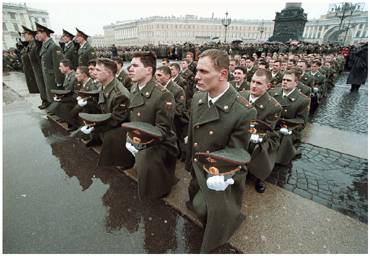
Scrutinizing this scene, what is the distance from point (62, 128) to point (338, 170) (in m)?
6.85

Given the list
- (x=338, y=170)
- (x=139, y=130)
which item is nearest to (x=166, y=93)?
(x=139, y=130)

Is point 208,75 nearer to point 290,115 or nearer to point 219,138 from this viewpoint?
point 219,138

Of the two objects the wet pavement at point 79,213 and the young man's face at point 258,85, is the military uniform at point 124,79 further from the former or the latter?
the young man's face at point 258,85

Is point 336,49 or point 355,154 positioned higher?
point 336,49

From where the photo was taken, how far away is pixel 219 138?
2240 mm

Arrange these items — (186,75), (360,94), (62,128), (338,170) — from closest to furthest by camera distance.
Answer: (338,170) → (62,128) → (186,75) → (360,94)

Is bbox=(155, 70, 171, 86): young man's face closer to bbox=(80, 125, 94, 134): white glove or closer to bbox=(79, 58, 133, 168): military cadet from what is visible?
bbox=(79, 58, 133, 168): military cadet

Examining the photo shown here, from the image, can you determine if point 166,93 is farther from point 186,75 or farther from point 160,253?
point 186,75

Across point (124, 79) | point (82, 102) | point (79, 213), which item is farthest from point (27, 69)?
point (79, 213)

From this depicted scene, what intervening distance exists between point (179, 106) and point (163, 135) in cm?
197

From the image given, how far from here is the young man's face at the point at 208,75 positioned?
2059 mm

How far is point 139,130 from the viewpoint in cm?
250

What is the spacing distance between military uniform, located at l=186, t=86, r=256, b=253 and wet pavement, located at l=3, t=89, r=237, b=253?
→ 0.43 m

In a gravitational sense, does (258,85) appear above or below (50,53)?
below
